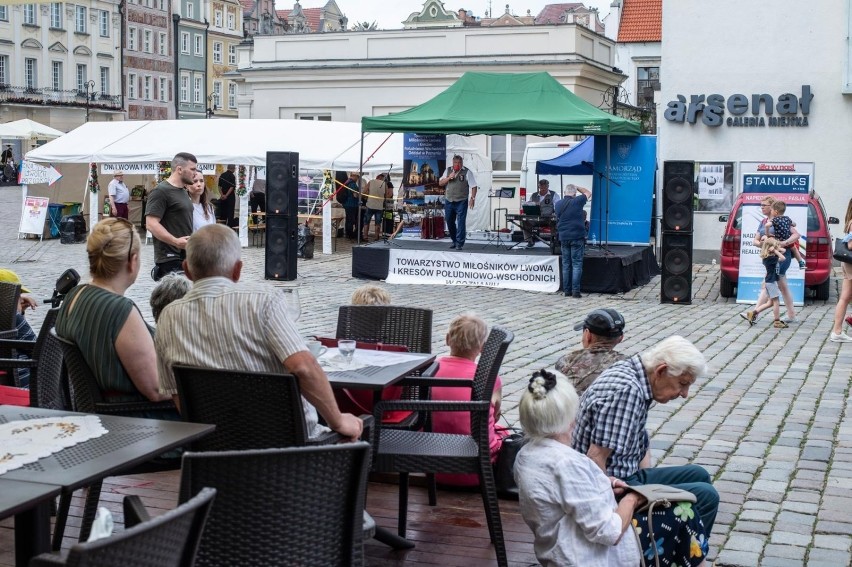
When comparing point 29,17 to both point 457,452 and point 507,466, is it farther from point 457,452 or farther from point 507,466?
point 457,452

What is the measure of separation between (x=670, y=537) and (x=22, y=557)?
226 centimetres

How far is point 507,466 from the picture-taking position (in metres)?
5.78

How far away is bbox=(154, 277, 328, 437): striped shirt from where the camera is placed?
4.24 m

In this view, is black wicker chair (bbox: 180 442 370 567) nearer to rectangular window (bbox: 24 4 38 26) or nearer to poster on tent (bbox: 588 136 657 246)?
poster on tent (bbox: 588 136 657 246)

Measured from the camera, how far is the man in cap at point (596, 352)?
5.30 metres

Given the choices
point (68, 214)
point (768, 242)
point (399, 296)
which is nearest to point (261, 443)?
point (768, 242)

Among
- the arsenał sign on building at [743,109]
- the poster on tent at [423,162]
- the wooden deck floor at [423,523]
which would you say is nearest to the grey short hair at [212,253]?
the wooden deck floor at [423,523]

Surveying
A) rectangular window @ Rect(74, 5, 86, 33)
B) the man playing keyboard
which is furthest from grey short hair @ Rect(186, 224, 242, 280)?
rectangular window @ Rect(74, 5, 86, 33)

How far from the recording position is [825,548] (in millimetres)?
5371

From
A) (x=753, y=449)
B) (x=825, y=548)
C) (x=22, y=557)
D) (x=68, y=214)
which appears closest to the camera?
(x=22, y=557)

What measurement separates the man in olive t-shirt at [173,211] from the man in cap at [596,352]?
4497mm

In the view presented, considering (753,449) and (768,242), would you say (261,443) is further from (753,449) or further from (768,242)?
(768,242)

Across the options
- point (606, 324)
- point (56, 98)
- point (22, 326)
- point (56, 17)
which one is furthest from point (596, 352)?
point (56, 17)

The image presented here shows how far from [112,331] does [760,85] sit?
812 inches
